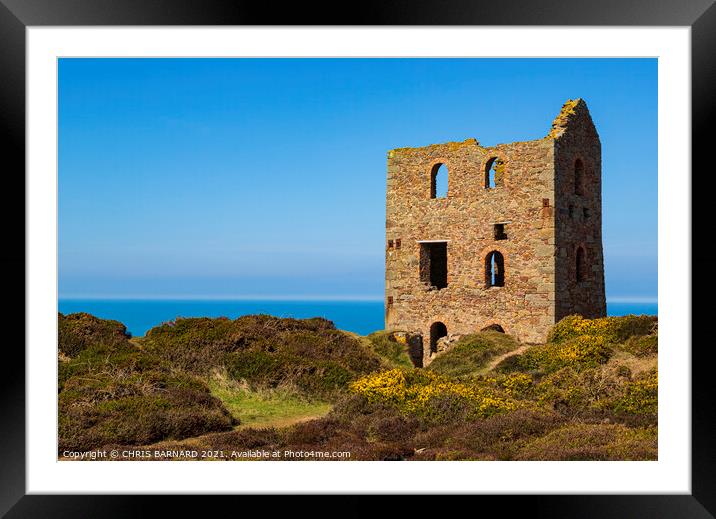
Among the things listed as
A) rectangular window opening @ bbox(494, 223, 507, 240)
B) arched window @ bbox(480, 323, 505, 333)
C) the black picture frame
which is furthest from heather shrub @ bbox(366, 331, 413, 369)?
the black picture frame

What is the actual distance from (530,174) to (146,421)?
17387 mm

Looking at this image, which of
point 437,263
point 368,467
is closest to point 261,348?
point 437,263

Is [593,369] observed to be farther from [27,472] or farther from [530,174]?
[27,472]

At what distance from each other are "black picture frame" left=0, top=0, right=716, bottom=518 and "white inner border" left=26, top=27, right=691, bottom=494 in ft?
0.41

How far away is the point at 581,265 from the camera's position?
27.0 m

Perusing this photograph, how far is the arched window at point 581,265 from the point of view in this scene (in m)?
26.9

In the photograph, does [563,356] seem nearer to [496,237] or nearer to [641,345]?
[641,345]

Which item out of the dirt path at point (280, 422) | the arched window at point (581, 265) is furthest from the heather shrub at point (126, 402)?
the arched window at point (581, 265)

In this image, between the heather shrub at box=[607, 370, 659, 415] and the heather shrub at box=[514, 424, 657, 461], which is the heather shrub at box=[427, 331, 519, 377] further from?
the heather shrub at box=[514, 424, 657, 461]

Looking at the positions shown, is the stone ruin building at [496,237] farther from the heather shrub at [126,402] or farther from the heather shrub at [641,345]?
the heather shrub at [126,402]

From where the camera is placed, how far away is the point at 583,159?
27.4 m

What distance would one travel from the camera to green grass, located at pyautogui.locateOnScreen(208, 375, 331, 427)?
15445 mm
